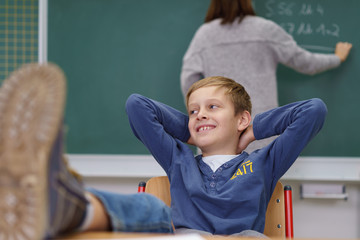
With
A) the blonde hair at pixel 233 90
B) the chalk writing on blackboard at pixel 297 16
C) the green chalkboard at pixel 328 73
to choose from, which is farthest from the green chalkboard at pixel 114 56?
the blonde hair at pixel 233 90

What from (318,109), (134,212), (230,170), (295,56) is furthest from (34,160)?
(295,56)

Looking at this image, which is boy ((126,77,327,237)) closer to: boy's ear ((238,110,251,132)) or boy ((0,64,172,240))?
boy's ear ((238,110,251,132))

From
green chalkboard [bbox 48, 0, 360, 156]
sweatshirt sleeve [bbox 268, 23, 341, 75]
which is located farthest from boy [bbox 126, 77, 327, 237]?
green chalkboard [bbox 48, 0, 360, 156]

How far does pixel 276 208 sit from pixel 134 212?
791 millimetres

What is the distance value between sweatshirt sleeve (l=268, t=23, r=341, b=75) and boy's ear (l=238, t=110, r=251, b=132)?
0.83m

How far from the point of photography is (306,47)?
8.41ft

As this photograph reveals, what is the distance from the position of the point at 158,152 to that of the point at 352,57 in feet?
5.03

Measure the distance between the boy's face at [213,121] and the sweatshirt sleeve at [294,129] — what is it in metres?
0.15

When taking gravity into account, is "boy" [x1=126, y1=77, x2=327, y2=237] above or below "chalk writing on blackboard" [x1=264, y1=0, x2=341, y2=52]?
below

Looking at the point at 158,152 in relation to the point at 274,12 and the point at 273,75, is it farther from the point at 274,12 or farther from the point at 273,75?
the point at 274,12

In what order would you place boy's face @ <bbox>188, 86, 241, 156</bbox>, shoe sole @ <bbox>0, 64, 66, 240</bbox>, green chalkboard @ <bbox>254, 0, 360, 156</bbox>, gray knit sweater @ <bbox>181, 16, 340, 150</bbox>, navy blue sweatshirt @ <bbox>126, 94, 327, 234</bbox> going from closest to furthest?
1. shoe sole @ <bbox>0, 64, 66, 240</bbox>
2. navy blue sweatshirt @ <bbox>126, 94, 327, 234</bbox>
3. boy's face @ <bbox>188, 86, 241, 156</bbox>
4. gray knit sweater @ <bbox>181, 16, 340, 150</bbox>
5. green chalkboard @ <bbox>254, 0, 360, 156</bbox>

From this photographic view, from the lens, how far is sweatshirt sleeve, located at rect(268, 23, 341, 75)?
233 centimetres

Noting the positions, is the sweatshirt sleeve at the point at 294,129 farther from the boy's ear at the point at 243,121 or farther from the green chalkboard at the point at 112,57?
the green chalkboard at the point at 112,57

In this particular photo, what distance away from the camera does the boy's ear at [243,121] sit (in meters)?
1.59
